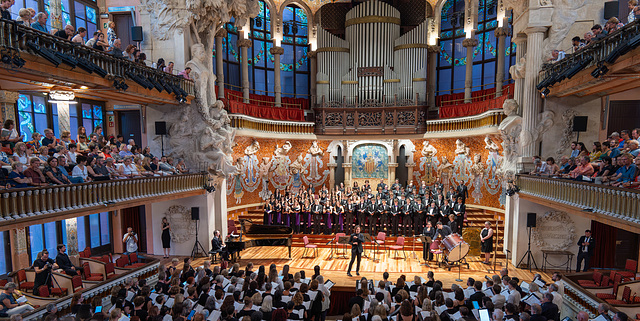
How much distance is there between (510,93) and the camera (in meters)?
12.6

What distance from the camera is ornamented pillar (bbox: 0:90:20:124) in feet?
29.2

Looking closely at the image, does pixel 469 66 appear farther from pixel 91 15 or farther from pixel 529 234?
pixel 91 15

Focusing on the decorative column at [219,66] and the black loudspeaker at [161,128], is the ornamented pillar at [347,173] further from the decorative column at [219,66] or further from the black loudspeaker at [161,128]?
the black loudspeaker at [161,128]

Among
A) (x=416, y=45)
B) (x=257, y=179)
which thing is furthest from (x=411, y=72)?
(x=257, y=179)

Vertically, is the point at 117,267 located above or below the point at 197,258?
above

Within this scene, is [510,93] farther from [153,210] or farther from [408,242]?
[153,210]

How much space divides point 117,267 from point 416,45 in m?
13.5

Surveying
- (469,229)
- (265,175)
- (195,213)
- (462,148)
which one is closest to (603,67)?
(469,229)

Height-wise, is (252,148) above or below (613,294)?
above

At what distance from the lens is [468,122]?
46.0ft

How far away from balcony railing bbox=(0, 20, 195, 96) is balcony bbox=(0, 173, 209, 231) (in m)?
2.45

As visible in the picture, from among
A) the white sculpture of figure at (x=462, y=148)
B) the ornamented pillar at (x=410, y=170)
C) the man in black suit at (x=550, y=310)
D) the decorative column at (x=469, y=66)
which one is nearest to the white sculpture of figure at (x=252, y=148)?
the ornamented pillar at (x=410, y=170)

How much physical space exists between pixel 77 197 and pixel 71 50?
2.97 meters

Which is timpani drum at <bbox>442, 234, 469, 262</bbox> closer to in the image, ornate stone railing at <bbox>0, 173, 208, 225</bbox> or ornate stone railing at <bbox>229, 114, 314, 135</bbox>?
ornate stone railing at <bbox>0, 173, 208, 225</bbox>
